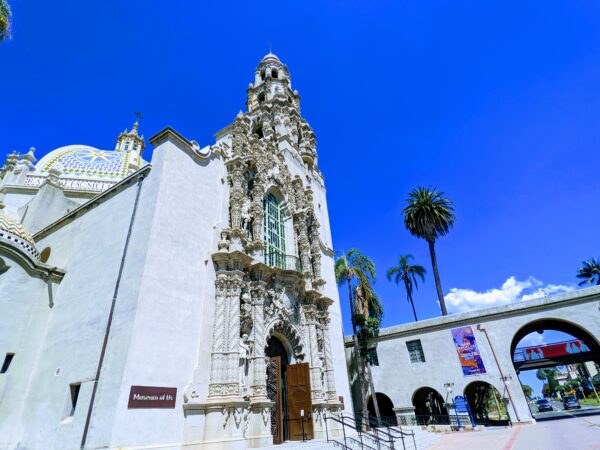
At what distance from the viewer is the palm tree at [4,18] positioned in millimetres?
9914

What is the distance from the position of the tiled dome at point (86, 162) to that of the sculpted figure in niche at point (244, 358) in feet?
72.2

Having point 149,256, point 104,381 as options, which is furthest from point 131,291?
point 104,381

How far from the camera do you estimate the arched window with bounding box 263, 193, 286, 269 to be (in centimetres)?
1709

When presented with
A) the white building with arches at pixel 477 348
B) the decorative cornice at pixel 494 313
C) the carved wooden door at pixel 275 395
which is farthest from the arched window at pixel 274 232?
the white building with arches at pixel 477 348

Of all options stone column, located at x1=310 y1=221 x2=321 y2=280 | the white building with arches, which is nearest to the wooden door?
stone column, located at x1=310 y1=221 x2=321 y2=280

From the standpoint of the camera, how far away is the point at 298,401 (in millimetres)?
14195

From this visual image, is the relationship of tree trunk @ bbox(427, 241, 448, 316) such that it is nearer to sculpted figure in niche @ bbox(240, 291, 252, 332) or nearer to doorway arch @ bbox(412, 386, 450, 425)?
doorway arch @ bbox(412, 386, 450, 425)

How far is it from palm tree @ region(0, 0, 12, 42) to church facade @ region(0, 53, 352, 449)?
524 centimetres

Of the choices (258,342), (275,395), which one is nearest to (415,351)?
(275,395)

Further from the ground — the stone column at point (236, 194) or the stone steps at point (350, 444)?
the stone column at point (236, 194)

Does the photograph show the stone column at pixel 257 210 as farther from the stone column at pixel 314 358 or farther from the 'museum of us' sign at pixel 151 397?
the 'museum of us' sign at pixel 151 397

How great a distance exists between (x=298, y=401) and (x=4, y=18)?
17.0 metres

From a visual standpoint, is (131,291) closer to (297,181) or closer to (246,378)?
(246,378)

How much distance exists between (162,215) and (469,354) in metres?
20.9
